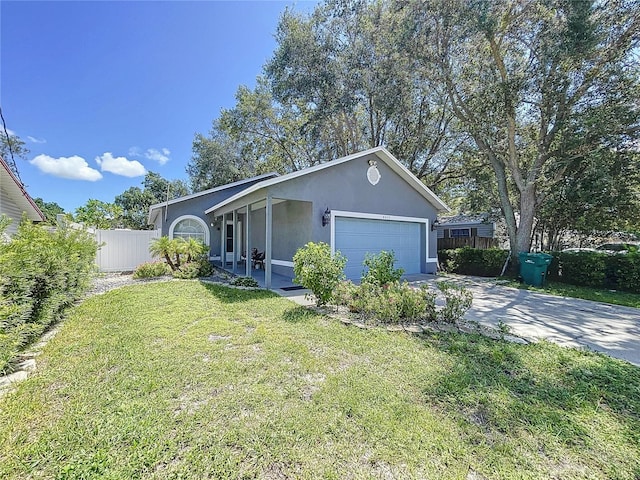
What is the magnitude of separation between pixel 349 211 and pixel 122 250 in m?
11.2

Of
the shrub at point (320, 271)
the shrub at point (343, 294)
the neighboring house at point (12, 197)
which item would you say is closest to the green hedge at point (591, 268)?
the shrub at point (343, 294)

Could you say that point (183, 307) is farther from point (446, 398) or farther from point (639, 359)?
point (639, 359)

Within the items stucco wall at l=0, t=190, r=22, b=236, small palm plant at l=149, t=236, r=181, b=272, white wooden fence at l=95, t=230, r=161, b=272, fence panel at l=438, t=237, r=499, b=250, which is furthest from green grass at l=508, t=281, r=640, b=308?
white wooden fence at l=95, t=230, r=161, b=272

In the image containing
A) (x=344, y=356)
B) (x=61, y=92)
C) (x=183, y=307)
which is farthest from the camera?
(x=61, y=92)

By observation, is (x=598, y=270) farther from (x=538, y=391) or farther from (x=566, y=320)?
(x=538, y=391)

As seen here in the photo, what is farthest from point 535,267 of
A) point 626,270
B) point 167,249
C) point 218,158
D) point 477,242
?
point 218,158

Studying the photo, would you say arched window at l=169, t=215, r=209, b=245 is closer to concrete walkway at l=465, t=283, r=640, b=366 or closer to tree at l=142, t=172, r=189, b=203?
concrete walkway at l=465, t=283, r=640, b=366

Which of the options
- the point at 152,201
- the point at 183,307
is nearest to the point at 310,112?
the point at 183,307

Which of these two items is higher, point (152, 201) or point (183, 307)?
point (152, 201)

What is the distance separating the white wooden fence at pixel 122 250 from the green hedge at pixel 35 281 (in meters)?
6.68

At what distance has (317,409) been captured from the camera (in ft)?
9.21

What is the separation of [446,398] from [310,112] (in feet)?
58.8

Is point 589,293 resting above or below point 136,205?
below

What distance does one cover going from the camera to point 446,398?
304cm
